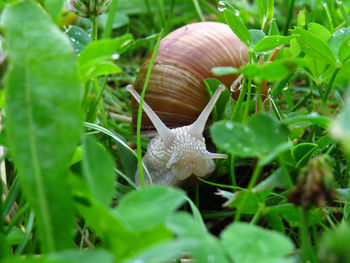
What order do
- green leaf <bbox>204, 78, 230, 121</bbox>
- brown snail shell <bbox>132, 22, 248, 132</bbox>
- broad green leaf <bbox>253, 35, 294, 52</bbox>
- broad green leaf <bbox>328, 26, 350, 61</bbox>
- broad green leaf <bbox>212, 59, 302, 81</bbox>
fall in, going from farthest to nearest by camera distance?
brown snail shell <bbox>132, 22, 248, 132</bbox> → green leaf <bbox>204, 78, 230, 121</bbox> → broad green leaf <bbox>328, 26, 350, 61</bbox> → broad green leaf <bbox>253, 35, 294, 52</bbox> → broad green leaf <bbox>212, 59, 302, 81</bbox>

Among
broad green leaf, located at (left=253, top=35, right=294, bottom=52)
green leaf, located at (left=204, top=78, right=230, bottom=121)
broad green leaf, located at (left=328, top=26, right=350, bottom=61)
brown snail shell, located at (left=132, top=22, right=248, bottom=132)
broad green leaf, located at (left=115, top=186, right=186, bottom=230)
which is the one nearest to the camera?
broad green leaf, located at (left=115, top=186, right=186, bottom=230)

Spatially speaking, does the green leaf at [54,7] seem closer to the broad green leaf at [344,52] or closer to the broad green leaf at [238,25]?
the broad green leaf at [238,25]

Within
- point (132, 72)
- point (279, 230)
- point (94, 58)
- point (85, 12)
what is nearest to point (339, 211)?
point (279, 230)

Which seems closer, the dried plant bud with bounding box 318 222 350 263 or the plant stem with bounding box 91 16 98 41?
the dried plant bud with bounding box 318 222 350 263

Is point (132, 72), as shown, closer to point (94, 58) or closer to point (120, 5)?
point (120, 5)

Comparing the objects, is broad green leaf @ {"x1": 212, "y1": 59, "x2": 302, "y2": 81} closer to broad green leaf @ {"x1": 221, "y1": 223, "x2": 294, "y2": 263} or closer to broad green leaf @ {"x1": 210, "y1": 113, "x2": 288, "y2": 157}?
broad green leaf @ {"x1": 210, "y1": 113, "x2": 288, "y2": 157}

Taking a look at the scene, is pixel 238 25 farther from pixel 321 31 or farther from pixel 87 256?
pixel 87 256

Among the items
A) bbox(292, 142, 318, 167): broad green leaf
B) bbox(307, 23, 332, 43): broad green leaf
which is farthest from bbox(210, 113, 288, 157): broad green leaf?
bbox(307, 23, 332, 43): broad green leaf
